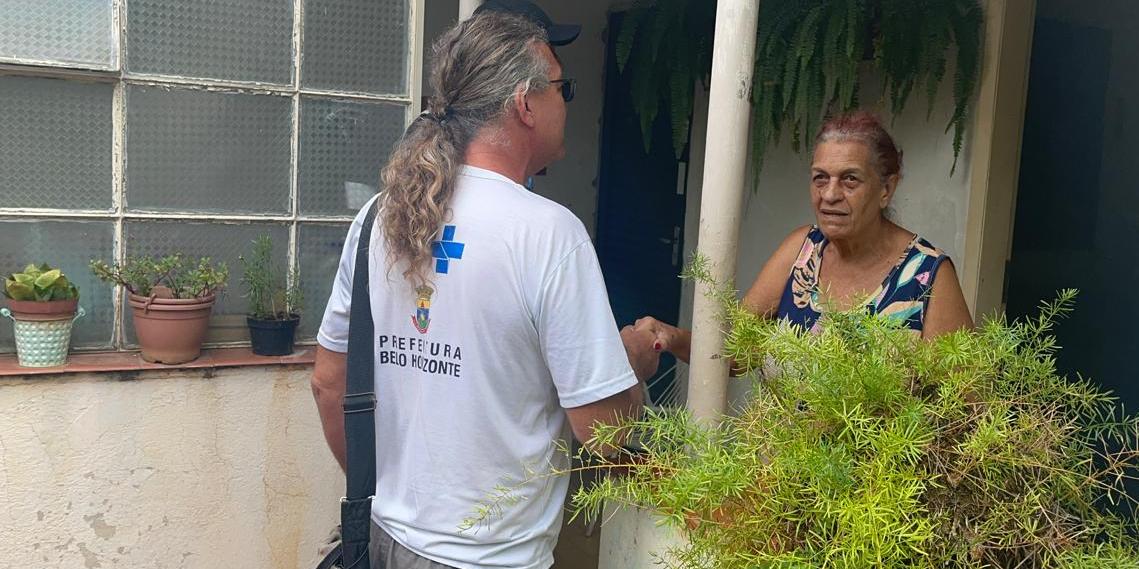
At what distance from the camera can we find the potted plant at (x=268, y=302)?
345 cm

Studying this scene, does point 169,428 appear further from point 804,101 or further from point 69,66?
point 804,101

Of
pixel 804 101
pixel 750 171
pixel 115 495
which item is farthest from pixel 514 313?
pixel 750 171

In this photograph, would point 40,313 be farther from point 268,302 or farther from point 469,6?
point 469,6

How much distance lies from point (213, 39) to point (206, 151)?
371 mm

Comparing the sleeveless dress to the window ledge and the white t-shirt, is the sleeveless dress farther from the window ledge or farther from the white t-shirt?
the window ledge

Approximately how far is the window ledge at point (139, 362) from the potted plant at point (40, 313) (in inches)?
1.7

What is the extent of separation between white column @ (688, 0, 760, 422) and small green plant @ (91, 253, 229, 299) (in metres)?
1.84

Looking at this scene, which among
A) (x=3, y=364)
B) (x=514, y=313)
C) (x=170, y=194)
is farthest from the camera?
(x=170, y=194)

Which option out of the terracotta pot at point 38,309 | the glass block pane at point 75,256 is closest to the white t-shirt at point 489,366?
the terracotta pot at point 38,309

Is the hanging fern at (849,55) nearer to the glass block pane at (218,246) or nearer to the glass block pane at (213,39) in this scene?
the glass block pane at (213,39)

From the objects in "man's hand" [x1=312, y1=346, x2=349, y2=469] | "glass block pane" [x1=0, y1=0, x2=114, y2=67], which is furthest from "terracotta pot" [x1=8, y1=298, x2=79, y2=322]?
"man's hand" [x1=312, y1=346, x2=349, y2=469]

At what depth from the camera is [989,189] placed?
323cm

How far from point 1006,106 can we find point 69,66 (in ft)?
9.65

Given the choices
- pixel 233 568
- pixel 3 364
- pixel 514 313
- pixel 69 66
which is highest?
pixel 69 66
